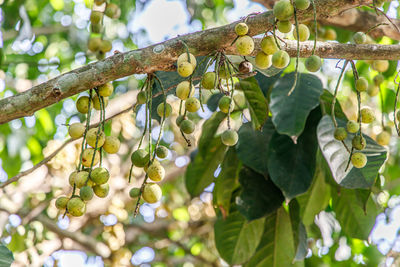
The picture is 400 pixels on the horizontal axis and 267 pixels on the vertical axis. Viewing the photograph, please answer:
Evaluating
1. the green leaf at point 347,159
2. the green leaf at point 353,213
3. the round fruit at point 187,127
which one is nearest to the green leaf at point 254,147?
the green leaf at point 347,159

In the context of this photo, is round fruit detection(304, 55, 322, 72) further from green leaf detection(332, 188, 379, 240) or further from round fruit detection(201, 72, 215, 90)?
green leaf detection(332, 188, 379, 240)

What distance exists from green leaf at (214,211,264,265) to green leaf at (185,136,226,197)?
0.20m

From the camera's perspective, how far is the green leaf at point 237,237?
5.87ft

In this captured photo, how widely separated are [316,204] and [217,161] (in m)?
0.42

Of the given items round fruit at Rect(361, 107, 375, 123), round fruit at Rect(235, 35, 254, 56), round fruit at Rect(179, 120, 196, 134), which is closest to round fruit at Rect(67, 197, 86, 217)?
round fruit at Rect(179, 120, 196, 134)

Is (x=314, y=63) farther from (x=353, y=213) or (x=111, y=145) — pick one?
(x=353, y=213)

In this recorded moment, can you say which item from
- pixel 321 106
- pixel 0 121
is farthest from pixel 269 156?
pixel 0 121

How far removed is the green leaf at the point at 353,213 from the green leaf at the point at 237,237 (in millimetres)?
300

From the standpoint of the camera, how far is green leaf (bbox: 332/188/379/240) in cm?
178

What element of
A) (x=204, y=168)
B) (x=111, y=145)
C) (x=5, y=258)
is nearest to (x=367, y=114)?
(x=111, y=145)

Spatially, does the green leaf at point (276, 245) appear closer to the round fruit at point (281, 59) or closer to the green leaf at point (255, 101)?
the green leaf at point (255, 101)

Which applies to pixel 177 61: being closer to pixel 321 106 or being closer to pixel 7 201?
pixel 321 106

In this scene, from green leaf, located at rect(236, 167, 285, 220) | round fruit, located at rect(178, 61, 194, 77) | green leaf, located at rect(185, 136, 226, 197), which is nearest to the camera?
round fruit, located at rect(178, 61, 194, 77)

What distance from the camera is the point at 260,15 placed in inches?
43.6
